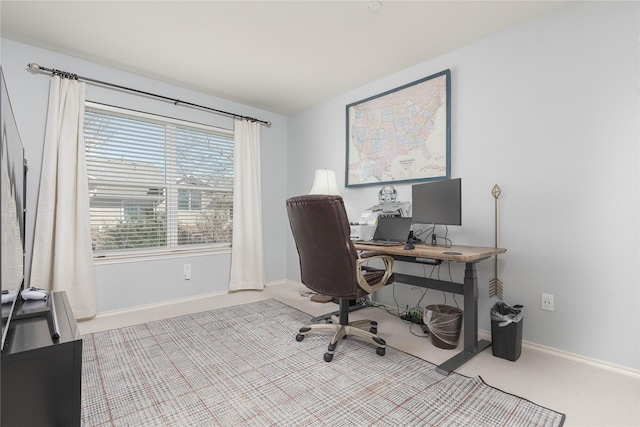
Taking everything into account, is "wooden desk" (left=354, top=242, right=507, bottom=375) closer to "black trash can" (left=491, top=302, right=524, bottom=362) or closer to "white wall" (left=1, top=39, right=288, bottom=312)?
"black trash can" (left=491, top=302, right=524, bottom=362)

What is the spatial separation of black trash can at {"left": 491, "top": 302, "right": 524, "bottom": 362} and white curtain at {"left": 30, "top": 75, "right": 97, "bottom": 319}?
3.32 meters

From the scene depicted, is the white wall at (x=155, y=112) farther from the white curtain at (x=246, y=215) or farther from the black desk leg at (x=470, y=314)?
the black desk leg at (x=470, y=314)

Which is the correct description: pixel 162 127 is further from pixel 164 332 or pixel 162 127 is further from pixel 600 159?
pixel 600 159

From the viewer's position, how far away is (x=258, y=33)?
243 centimetres

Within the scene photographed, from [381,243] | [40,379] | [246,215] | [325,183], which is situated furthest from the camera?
[246,215]

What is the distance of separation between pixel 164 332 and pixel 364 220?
1984 mm

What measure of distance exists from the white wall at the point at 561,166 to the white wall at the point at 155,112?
2377 millimetres

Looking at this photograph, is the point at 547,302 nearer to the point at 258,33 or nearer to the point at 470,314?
the point at 470,314

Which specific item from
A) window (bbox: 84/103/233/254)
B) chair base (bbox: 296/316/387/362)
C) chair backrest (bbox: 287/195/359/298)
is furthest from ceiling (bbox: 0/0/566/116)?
chair base (bbox: 296/316/387/362)

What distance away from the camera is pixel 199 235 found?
12.1 ft

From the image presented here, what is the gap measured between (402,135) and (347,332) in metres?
1.89

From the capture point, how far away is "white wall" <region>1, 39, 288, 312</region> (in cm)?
260

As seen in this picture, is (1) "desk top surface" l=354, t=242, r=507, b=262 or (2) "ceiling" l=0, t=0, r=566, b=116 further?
(2) "ceiling" l=0, t=0, r=566, b=116

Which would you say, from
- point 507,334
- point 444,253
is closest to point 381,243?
point 444,253
